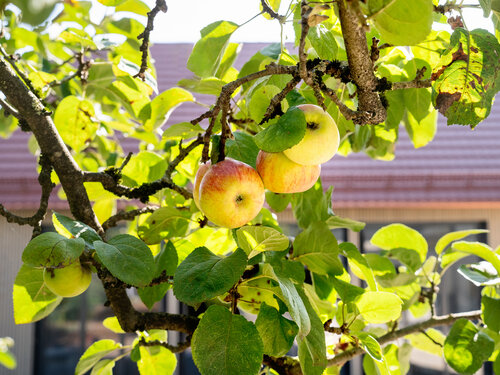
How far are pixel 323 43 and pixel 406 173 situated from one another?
155 inches

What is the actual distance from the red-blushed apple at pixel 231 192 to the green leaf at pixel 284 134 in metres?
0.10

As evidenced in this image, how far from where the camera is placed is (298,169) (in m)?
0.82

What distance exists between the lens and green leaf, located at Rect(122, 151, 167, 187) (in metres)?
1.22

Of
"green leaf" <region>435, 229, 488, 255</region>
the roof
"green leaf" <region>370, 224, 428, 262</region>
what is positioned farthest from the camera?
the roof

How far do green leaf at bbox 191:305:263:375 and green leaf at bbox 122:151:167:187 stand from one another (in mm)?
502

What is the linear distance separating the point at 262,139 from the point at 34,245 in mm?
382

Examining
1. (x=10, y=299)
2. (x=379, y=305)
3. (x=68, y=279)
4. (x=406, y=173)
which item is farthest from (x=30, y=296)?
(x=10, y=299)

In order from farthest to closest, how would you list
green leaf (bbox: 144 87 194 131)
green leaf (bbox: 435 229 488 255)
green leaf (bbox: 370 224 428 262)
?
green leaf (bbox: 370 224 428 262) < green leaf (bbox: 435 229 488 255) < green leaf (bbox: 144 87 194 131)

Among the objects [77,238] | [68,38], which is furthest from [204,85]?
[68,38]

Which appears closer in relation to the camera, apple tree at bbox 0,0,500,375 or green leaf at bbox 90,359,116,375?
apple tree at bbox 0,0,500,375

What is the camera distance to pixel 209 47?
104cm

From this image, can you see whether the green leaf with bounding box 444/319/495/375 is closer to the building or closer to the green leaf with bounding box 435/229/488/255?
the green leaf with bounding box 435/229/488/255

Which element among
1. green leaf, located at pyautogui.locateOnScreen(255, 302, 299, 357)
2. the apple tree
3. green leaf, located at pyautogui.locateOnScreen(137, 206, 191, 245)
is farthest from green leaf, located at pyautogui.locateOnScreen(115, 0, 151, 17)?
green leaf, located at pyautogui.locateOnScreen(255, 302, 299, 357)

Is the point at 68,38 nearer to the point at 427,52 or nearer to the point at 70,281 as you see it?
the point at 70,281
